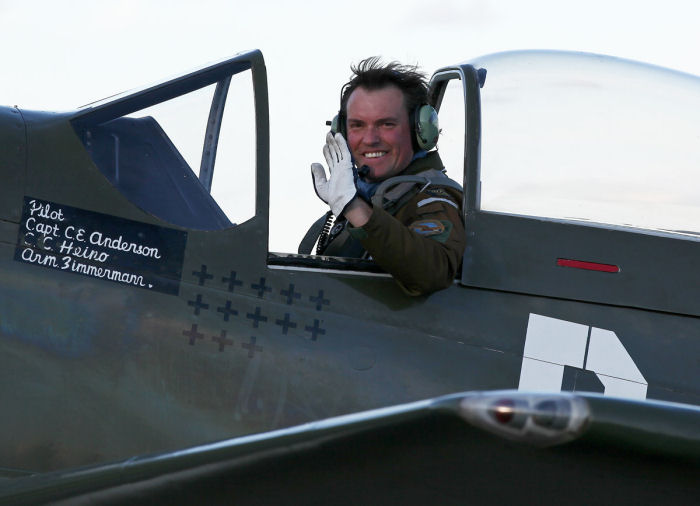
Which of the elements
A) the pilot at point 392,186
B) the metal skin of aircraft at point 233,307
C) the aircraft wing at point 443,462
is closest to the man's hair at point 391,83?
the pilot at point 392,186

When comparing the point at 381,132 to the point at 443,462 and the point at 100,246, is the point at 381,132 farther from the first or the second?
the point at 443,462

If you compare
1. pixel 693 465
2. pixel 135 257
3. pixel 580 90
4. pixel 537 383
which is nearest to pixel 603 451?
pixel 693 465

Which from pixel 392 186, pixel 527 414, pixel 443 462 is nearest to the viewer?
pixel 527 414

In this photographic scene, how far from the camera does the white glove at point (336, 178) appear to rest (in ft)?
8.34

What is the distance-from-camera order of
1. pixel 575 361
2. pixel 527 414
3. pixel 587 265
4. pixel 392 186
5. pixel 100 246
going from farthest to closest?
1. pixel 392 186
2. pixel 587 265
3. pixel 575 361
4. pixel 100 246
5. pixel 527 414

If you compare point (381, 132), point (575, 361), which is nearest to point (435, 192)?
point (381, 132)

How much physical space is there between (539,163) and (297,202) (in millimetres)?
Answer: 781

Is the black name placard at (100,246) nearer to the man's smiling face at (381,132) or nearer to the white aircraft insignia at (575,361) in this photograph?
the man's smiling face at (381,132)

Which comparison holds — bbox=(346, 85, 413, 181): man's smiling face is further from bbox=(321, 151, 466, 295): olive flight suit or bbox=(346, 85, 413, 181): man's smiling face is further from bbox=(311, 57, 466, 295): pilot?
bbox=(321, 151, 466, 295): olive flight suit

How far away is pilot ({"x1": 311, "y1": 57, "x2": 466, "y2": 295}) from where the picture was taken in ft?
8.33

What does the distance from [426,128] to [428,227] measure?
1.73 ft

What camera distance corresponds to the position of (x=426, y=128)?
3.09 meters

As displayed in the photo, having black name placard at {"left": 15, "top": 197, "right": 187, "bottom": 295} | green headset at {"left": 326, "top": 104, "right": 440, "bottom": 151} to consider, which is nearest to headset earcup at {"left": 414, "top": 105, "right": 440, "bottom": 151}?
green headset at {"left": 326, "top": 104, "right": 440, "bottom": 151}

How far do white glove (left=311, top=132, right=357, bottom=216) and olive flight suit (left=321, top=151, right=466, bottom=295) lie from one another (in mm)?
80
